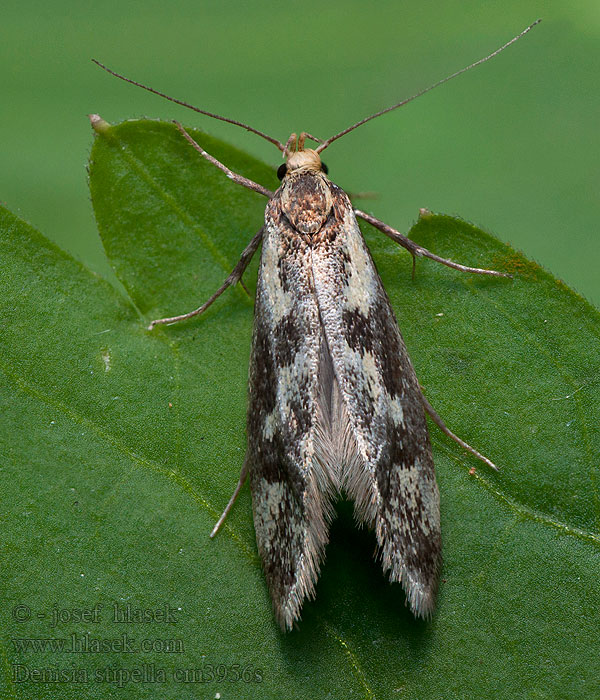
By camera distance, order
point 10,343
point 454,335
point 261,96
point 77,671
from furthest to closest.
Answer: point 261,96 → point 454,335 → point 10,343 → point 77,671

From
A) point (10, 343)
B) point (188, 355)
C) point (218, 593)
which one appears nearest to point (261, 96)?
point (188, 355)

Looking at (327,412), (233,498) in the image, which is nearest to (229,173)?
(327,412)

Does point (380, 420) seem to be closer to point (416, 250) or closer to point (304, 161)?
point (416, 250)

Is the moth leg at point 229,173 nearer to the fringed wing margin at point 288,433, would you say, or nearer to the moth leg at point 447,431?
the fringed wing margin at point 288,433

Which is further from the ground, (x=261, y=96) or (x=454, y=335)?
(x=261, y=96)

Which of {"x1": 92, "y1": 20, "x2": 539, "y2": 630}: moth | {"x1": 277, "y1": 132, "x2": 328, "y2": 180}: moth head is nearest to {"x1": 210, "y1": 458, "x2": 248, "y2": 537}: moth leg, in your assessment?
{"x1": 92, "y1": 20, "x2": 539, "y2": 630}: moth

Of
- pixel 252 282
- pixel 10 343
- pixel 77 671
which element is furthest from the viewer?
pixel 252 282

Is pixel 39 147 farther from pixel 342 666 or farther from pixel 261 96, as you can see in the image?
pixel 342 666
